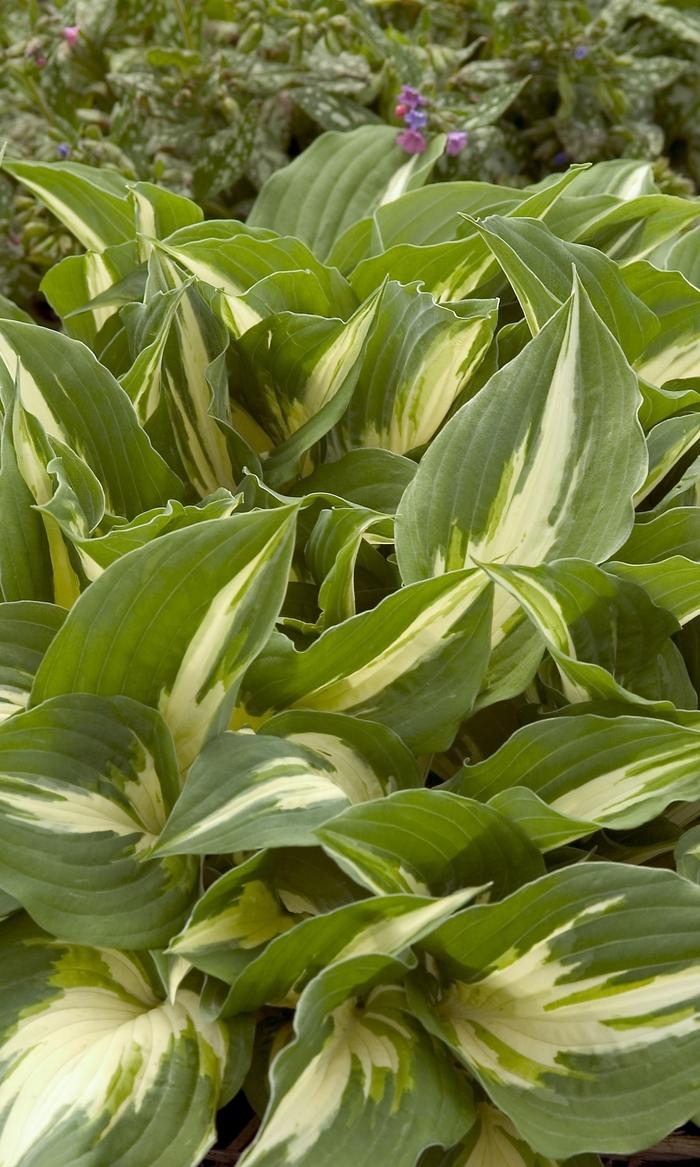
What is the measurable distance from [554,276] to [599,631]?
0.86 feet

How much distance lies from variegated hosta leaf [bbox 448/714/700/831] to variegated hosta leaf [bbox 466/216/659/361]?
267 millimetres

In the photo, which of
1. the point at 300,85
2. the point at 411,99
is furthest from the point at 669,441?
the point at 300,85

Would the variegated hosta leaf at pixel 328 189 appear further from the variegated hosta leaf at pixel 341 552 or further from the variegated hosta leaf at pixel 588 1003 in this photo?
the variegated hosta leaf at pixel 588 1003

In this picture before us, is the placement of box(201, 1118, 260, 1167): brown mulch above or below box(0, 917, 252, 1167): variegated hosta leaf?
below

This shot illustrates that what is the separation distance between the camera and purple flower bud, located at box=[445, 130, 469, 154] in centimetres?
142

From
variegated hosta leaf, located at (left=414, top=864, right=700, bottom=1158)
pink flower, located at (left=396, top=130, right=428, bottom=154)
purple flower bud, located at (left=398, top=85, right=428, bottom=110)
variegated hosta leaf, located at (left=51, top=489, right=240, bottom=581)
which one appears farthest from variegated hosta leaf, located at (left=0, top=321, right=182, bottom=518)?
purple flower bud, located at (left=398, top=85, right=428, bottom=110)

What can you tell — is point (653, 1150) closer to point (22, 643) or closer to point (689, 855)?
point (689, 855)

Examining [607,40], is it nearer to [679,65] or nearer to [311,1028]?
[679,65]

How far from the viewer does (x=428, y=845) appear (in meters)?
0.54

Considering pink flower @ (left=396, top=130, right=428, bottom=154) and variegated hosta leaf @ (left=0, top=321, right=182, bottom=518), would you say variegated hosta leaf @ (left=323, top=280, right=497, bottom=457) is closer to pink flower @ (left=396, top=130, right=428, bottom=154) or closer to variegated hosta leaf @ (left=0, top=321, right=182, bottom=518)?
variegated hosta leaf @ (left=0, top=321, right=182, bottom=518)

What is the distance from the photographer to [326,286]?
85 centimetres

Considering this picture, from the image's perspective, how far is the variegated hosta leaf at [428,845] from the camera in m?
0.50

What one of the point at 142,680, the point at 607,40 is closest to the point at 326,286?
the point at 142,680

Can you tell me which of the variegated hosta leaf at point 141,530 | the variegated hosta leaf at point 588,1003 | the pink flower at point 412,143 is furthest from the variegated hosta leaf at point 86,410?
the pink flower at point 412,143
